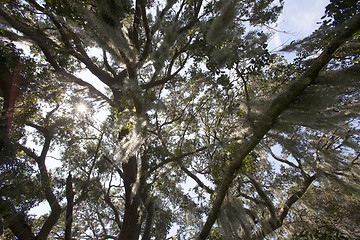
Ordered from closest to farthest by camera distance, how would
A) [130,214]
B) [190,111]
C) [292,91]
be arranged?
1. [292,91]
2. [130,214]
3. [190,111]

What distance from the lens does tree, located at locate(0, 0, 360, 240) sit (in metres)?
2.00

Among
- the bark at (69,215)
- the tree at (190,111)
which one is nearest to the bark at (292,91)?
the tree at (190,111)

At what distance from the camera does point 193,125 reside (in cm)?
500

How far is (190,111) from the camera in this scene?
475 centimetres

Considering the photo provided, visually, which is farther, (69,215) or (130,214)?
(130,214)

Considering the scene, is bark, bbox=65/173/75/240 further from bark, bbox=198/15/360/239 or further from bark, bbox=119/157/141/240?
bark, bbox=198/15/360/239

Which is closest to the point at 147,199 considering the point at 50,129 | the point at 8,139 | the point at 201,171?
the point at 201,171

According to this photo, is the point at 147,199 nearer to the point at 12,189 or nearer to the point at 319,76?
the point at 12,189

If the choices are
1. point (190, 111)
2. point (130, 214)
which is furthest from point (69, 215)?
point (190, 111)

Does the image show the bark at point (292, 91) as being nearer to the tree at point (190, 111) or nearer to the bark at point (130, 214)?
the tree at point (190, 111)

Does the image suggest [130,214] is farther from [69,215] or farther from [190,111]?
[190,111]

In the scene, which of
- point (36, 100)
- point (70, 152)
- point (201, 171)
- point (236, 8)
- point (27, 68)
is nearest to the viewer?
point (236, 8)

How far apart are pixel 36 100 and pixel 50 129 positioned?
1113 mm

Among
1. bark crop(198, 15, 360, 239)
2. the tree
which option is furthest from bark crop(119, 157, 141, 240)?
bark crop(198, 15, 360, 239)
